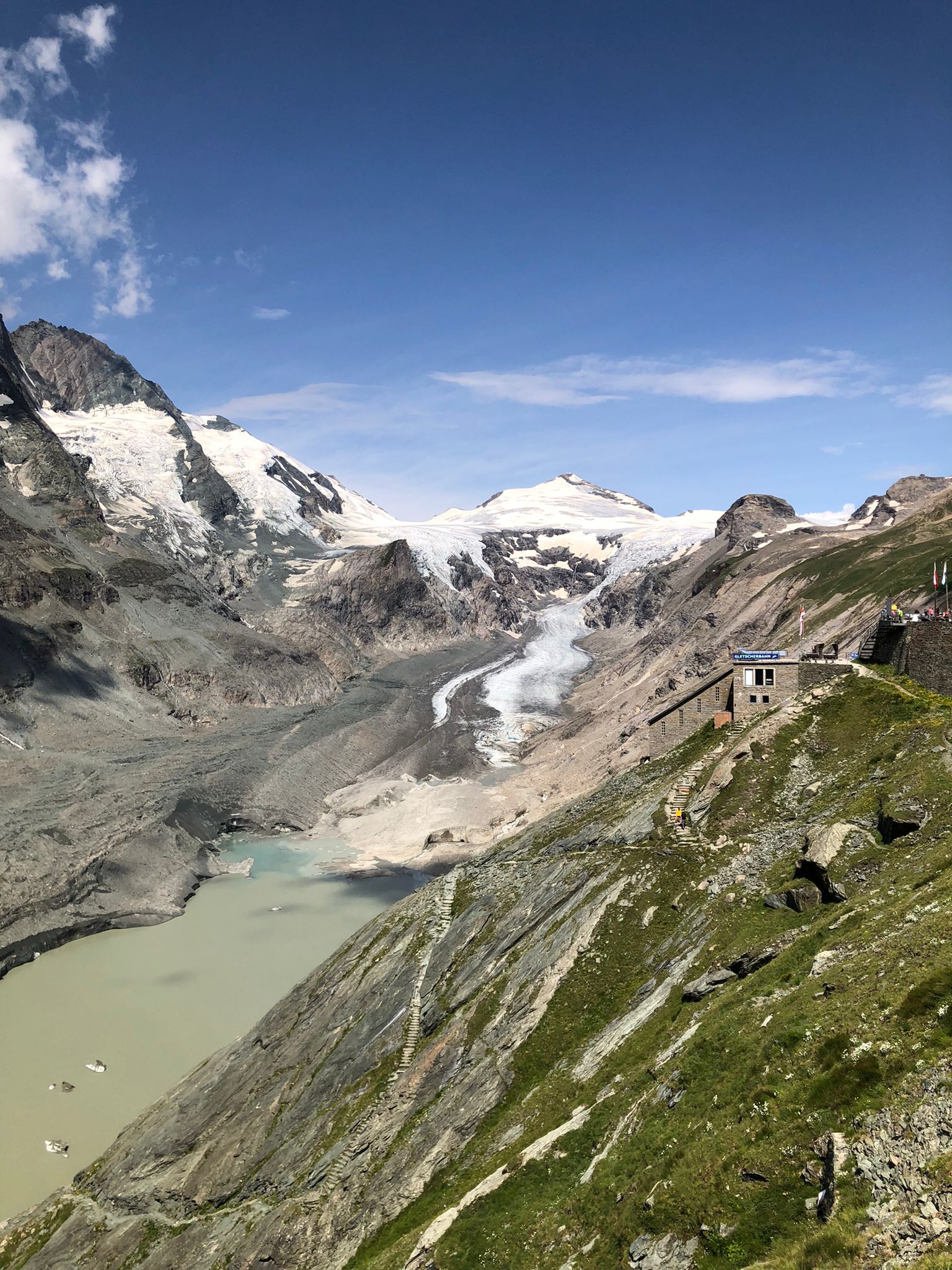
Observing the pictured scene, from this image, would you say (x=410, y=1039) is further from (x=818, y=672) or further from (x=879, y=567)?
(x=879, y=567)

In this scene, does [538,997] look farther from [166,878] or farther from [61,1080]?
[166,878]

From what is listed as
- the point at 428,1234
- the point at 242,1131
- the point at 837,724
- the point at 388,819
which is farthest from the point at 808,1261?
the point at 388,819

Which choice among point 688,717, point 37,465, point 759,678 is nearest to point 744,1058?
point 759,678

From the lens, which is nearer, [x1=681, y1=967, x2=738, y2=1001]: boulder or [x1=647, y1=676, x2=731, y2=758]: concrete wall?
[x1=681, y1=967, x2=738, y2=1001]: boulder

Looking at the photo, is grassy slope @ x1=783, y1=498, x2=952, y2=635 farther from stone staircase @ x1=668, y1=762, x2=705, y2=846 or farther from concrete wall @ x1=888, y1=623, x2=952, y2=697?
stone staircase @ x1=668, y1=762, x2=705, y2=846

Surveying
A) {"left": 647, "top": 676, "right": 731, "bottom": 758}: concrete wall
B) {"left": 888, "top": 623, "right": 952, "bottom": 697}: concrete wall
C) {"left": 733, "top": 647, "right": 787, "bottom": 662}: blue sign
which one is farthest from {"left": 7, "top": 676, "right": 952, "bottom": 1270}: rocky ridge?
{"left": 733, "top": 647, "right": 787, "bottom": 662}: blue sign

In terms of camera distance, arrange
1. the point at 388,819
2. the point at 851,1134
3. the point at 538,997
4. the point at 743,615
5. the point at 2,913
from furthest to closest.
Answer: the point at 743,615 < the point at 388,819 < the point at 2,913 < the point at 538,997 < the point at 851,1134
